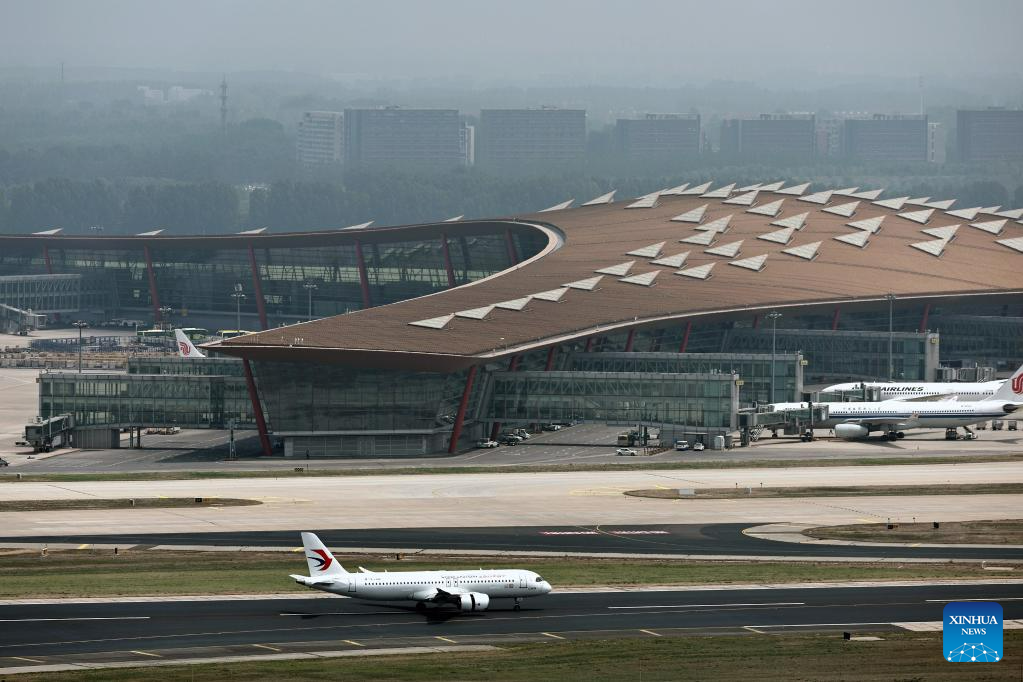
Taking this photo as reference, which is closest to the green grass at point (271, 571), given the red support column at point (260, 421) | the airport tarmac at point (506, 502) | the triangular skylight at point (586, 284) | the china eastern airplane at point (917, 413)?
the airport tarmac at point (506, 502)

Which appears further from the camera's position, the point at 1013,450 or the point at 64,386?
the point at 64,386

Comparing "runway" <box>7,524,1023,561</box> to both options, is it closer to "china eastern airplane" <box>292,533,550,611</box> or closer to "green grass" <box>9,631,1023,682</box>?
"china eastern airplane" <box>292,533,550,611</box>

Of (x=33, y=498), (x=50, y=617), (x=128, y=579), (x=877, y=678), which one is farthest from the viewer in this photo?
(x=33, y=498)

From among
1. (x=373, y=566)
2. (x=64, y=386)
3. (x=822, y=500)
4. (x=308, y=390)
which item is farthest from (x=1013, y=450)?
(x=64, y=386)

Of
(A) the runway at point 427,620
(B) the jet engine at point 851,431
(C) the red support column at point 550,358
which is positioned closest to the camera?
(A) the runway at point 427,620

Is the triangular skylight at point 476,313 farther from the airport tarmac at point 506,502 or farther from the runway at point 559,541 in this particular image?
the runway at point 559,541

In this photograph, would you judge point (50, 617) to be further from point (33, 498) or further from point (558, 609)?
point (33, 498)
